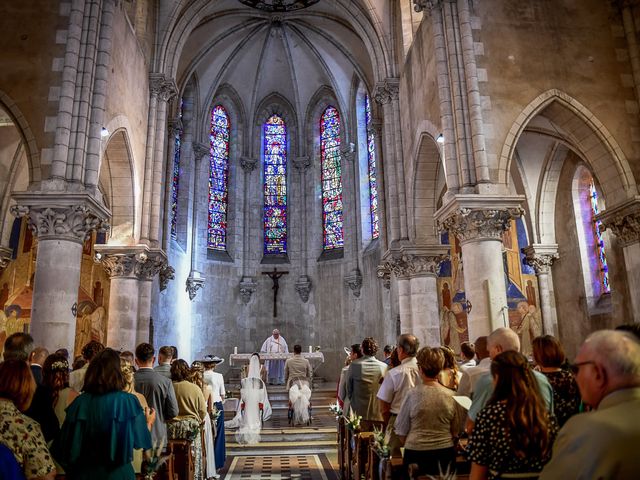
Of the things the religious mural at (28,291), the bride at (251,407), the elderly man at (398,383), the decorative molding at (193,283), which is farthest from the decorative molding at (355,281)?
the elderly man at (398,383)

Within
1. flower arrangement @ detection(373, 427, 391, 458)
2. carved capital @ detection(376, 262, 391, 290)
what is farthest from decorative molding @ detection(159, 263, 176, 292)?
flower arrangement @ detection(373, 427, 391, 458)

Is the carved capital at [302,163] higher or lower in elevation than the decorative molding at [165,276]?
higher

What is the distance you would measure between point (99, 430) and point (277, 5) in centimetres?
2109

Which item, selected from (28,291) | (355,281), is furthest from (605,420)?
(355,281)

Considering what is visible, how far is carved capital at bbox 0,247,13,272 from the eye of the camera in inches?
603

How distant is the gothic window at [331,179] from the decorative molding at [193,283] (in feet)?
19.0

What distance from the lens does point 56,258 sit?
9.96 m

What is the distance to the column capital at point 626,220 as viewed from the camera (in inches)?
440

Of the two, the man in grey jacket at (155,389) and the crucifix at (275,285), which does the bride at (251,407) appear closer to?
the man in grey jacket at (155,389)

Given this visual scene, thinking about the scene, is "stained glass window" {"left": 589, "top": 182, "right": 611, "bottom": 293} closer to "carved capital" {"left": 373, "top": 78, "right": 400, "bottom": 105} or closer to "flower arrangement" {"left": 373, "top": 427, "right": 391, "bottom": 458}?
"carved capital" {"left": 373, "top": 78, "right": 400, "bottom": 105}

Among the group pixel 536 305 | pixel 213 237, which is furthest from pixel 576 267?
pixel 213 237

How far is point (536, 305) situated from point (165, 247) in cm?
1190

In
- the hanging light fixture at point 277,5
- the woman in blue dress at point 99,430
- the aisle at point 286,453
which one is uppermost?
the hanging light fixture at point 277,5

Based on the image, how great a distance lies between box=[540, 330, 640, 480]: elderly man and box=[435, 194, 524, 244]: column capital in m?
8.89
